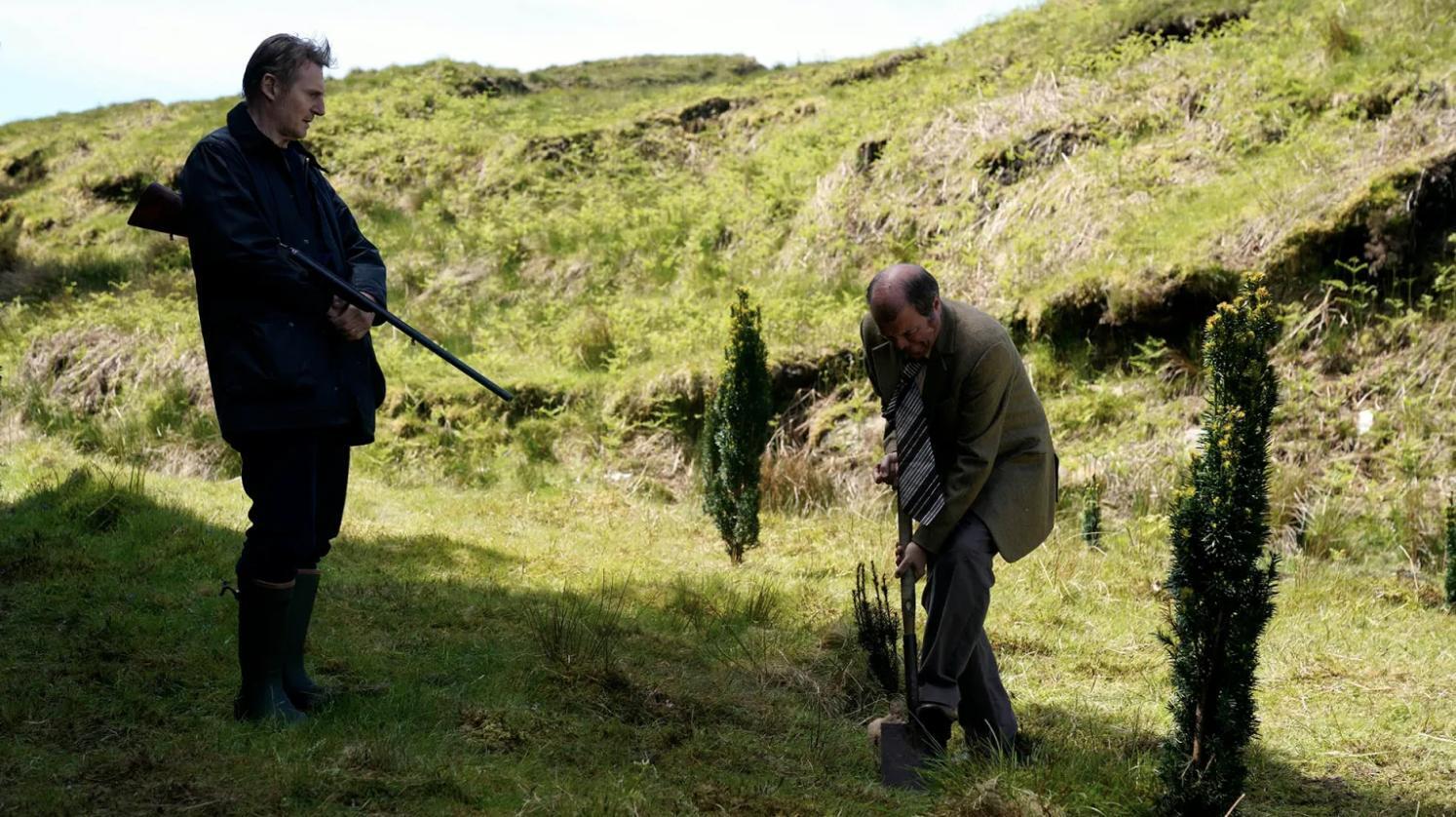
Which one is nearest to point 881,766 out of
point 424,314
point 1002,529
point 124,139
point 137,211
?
point 1002,529

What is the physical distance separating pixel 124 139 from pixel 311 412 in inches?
835

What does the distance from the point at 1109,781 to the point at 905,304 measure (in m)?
1.83

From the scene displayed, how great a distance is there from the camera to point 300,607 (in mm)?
4297

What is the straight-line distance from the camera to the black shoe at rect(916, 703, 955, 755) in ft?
13.4

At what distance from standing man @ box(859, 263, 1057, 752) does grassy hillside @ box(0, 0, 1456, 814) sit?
39 cm

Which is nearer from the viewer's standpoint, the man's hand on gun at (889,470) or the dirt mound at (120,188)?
the man's hand on gun at (889,470)

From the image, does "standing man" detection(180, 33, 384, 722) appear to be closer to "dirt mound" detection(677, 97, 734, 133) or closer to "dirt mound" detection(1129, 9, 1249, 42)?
"dirt mound" detection(1129, 9, 1249, 42)

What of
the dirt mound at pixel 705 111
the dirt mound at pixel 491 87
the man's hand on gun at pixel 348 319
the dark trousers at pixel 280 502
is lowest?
the dark trousers at pixel 280 502

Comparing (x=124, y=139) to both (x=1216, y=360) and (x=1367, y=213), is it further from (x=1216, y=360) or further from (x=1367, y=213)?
(x=1216, y=360)

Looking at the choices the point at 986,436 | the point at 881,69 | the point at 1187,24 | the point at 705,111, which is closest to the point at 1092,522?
the point at 986,436

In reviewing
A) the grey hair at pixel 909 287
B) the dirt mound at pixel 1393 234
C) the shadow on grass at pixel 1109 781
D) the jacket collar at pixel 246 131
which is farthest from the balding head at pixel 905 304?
the dirt mound at pixel 1393 234

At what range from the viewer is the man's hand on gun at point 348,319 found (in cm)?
407

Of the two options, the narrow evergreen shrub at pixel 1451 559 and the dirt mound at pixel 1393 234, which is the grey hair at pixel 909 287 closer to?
the narrow evergreen shrub at pixel 1451 559

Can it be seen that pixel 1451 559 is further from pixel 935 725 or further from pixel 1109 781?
pixel 935 725
